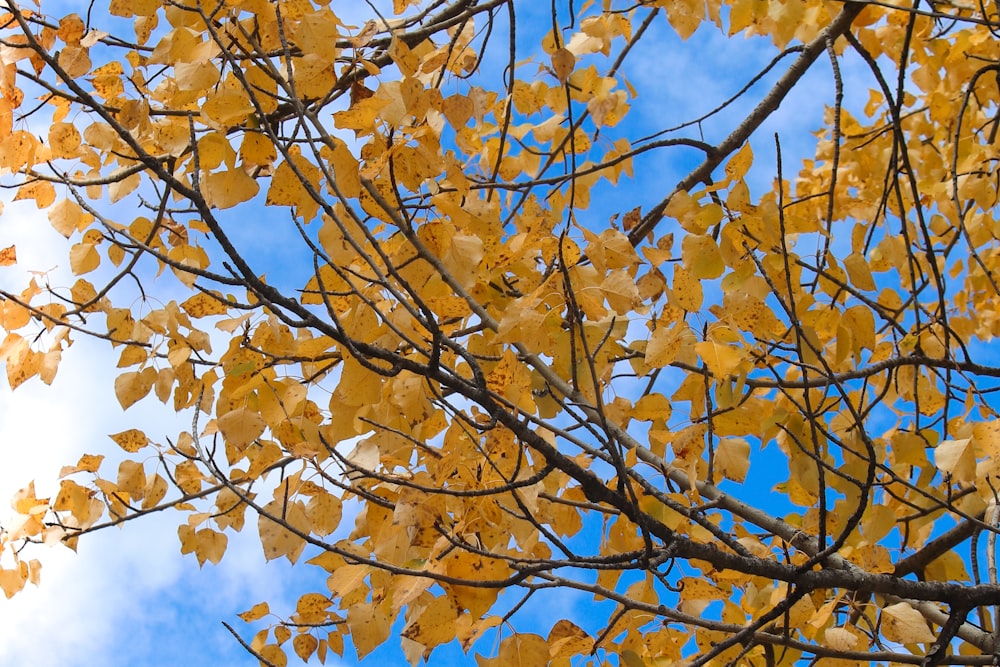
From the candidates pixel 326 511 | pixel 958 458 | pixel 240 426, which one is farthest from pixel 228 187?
pixel 958 458

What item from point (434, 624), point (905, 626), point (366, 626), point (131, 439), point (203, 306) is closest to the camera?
point (434, 624)

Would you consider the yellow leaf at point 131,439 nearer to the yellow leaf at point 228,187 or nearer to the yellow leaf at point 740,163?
the yellow leaf at point 228,187

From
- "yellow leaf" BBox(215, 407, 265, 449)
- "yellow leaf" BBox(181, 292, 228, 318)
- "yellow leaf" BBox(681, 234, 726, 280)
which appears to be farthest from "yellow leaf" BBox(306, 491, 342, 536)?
"yellow leaf" BBox(681, 234, 726, 280)

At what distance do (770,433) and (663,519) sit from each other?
61 cm

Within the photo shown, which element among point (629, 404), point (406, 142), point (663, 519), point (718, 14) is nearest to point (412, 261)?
point (406, 142)

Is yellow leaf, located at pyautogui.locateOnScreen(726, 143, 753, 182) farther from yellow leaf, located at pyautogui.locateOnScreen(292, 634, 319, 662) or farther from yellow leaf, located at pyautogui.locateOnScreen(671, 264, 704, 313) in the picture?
yellow leaf, located at pyautogui.locateOnScreen(292, 634, 319, 662)

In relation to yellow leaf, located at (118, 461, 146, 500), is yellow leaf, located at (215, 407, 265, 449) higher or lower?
lower

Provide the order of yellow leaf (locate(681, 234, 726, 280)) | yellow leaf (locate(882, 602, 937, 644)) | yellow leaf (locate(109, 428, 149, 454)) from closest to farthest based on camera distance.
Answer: yellow leaf (locate(882, 602, 937, 644)), yellow leaf (locate(681, 234, 726, 280)), yellow leaf (locate(109, 428, 149, 454))

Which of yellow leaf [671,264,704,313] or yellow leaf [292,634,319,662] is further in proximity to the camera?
yellow leaf [292,634,319,662]

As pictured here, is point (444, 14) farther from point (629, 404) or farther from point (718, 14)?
point (629, 404)

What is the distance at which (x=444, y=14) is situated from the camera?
6.44ft

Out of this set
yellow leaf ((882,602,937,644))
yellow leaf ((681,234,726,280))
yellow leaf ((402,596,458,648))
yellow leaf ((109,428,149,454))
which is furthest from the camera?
yellow leaf ((109,428,149,454))

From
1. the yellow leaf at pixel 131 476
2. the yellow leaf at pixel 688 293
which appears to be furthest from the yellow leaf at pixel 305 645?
the yellow leaf at pixel 688 293

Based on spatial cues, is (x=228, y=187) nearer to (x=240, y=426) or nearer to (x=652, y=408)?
(x=240, y=426)
